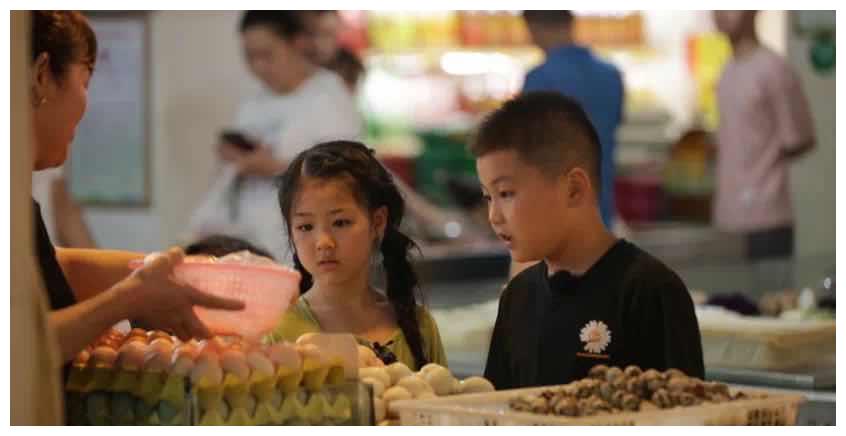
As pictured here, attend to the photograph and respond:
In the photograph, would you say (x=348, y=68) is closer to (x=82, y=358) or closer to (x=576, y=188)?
(x=576, y=188)

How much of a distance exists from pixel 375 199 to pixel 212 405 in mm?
844

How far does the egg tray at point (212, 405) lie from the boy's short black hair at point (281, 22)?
15.6 ft

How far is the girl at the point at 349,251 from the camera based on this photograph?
3068 mm

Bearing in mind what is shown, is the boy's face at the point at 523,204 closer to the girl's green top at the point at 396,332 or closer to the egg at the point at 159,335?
the girl's green top at the point at 396,332

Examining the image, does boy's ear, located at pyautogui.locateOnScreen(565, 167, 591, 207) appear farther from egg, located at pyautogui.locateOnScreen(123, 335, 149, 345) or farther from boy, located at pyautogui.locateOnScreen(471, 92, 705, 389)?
egg, located at pyautogui.locateOnScreen(123, 335, 149, 345)

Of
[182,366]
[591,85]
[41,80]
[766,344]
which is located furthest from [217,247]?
[591,85]

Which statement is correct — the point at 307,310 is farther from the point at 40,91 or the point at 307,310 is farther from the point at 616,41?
the point at 616,41

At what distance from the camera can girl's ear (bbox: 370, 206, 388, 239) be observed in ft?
10.4

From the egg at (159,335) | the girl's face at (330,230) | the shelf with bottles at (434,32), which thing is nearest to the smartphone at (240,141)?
the shelf with bottles at (434,32)

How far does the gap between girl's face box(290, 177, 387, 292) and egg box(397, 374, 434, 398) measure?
1.56 feet

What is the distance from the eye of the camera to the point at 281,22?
23.7ft

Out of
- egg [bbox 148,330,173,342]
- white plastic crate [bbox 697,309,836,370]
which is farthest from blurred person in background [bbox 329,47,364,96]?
egg [bbox 148,330,173,342]

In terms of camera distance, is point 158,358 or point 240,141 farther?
point 240,141

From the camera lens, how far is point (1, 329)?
7.15 ft
